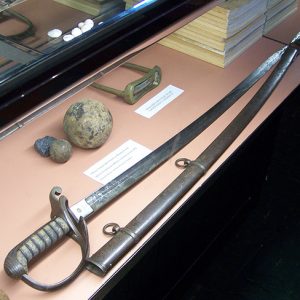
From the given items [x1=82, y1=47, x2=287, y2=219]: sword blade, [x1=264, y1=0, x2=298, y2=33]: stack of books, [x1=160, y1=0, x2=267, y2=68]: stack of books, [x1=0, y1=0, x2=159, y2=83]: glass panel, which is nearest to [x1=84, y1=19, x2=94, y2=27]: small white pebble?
[x1=0, y1=0, x2=159, y2=83]: glass panel

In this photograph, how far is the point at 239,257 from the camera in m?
1.88

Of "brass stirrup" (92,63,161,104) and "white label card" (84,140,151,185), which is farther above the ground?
"brass stirrup" (92,63,161,104)

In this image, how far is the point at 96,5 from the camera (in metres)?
1.13

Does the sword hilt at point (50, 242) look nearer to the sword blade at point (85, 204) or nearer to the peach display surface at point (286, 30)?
the sword blade at point (85, 204)

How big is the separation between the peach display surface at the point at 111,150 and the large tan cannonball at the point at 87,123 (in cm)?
6

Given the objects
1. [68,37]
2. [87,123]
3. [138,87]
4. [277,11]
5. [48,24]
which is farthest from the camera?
[277,11]

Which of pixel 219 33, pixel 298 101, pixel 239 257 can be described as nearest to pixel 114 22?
pixel 219 33

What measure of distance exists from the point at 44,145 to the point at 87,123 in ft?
0.43

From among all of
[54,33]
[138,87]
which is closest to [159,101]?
[138,87]

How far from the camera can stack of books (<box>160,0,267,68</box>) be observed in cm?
160

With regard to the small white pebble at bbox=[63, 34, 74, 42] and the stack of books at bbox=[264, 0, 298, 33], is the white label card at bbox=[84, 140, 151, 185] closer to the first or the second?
the small white pebble at bbox=[63, 34, 74, 42]

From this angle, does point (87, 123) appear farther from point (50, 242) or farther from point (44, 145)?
point (50, 242)

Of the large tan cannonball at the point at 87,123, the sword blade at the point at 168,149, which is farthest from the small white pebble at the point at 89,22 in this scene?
the sword blade at the point at 168,149

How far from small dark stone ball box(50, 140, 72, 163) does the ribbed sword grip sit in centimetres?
25
